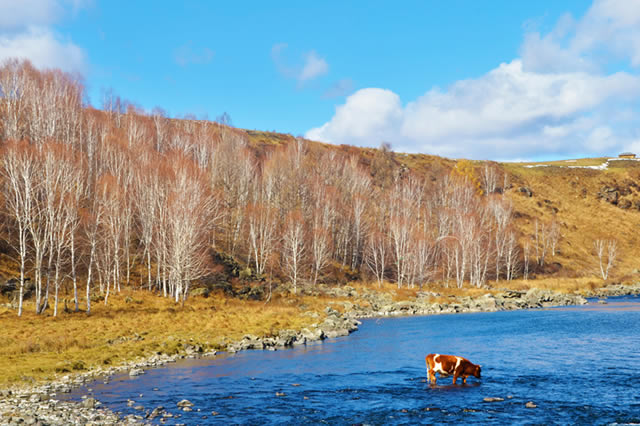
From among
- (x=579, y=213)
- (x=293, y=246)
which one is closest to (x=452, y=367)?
(x=293, y=246)

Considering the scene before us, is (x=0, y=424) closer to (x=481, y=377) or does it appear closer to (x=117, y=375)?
(x=117, y=375)

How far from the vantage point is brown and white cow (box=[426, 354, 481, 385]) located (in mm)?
24391

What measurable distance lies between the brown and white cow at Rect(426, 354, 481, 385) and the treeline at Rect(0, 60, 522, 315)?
37746mm

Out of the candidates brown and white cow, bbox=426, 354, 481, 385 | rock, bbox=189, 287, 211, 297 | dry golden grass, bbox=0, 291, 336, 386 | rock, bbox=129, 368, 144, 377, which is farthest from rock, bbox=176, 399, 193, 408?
rock, bbox=189, 287, 211, 297

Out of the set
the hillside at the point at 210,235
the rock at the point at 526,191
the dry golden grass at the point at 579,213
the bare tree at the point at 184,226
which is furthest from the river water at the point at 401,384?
the rock at the point at 526,191

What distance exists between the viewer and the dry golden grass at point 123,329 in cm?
2969

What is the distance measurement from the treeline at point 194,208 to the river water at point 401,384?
87.5 feet

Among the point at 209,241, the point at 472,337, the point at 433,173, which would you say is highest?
the point at 433,173

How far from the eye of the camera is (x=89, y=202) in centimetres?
6819

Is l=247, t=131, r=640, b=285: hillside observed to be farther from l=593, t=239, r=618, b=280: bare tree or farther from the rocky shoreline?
the rocky shoreline

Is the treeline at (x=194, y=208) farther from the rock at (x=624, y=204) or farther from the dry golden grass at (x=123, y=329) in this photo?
the rock at (x=624, y=204)

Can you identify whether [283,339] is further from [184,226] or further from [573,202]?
[573,202]

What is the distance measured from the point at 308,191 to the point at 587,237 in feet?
264

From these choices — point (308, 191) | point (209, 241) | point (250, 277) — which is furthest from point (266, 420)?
point (308, 191)
